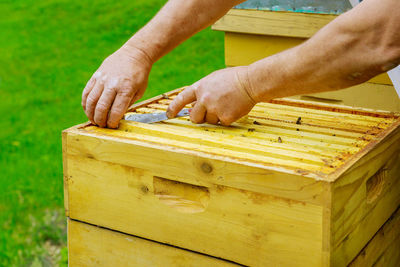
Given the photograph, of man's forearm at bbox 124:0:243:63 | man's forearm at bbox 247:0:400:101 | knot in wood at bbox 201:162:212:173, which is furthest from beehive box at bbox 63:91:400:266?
man's forearm at bbox 124:0:243:63

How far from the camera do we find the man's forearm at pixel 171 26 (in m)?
1.75

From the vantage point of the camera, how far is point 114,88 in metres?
1.57

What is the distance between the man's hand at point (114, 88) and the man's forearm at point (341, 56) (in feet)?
1.30

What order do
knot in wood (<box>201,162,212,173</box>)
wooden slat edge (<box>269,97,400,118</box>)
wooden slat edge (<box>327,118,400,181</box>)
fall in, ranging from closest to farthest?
wooden slat edge (<box>327,118,400,181</box>) → knot in wood (<box>201,162,212,173</box>) → wooden slat edge (<box>269,97,400,118</box>)

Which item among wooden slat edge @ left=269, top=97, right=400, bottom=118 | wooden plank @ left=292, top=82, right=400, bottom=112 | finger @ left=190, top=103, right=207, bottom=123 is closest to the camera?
finger @ left=190, top=103, right=207, bottom=123

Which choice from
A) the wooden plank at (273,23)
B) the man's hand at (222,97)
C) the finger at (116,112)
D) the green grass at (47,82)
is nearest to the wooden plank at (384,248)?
the man's hand at (222,97)

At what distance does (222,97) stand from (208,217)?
0.33m

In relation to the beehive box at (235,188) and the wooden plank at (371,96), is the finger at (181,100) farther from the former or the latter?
the wooden plank at (371,96)

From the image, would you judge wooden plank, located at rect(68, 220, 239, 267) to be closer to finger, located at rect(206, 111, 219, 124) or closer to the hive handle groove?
the hive handle groove

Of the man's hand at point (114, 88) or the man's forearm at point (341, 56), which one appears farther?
the man's hand at point (114, 88)

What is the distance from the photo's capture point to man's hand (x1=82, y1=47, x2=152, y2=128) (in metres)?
1.53

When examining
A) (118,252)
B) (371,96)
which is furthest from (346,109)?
(118,252)

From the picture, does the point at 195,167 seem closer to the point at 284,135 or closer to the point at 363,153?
the point at 284,135

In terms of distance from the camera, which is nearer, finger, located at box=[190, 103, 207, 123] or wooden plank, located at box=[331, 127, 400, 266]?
wooden plank, located at box=[331, 127, 400, 266]
